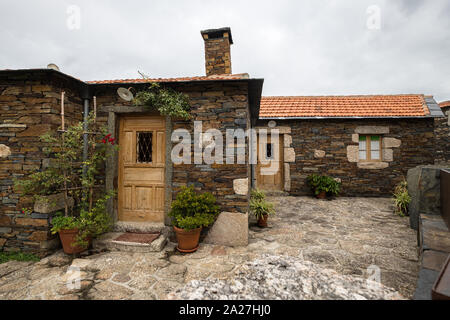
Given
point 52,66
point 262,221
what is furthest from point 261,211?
point 52,66

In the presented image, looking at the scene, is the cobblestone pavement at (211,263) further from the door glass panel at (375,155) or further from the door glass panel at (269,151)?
the door glass panel at (269,151)

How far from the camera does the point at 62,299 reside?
2.32 meters

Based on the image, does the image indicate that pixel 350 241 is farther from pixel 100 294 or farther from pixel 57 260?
pixel 57 260

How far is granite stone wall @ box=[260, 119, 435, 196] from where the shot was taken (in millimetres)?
7418

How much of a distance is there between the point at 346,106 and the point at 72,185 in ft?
30.2

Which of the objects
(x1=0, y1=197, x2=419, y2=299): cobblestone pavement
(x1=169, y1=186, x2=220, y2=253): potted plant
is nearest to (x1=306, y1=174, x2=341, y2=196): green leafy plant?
(x1=0, y1=197, x2=419, y2=299): cobblestone pavement

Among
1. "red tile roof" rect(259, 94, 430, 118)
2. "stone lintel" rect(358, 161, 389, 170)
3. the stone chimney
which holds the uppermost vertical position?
the stone chimney

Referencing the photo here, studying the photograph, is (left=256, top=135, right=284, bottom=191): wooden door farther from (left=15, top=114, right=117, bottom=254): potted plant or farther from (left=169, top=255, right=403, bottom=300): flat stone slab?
(left=15, top=114, right=117, bottom=254): potted plant

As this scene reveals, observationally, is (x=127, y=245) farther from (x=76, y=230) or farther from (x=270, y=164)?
(x=270, y=164)

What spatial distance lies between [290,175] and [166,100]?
577 centimetres

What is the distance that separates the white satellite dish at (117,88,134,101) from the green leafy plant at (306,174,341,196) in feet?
21.2

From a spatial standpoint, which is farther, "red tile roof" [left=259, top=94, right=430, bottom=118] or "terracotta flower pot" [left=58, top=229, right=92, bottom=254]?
"red tile roof" [left=259, top=94, right=430, bottom=118]

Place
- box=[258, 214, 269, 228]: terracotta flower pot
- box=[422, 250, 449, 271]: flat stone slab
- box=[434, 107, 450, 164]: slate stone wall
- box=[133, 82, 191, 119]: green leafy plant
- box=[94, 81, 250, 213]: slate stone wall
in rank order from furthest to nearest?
box=[434, 107, 450, 164]: slate stone wall
box=[258, 214, 269, 228]: terracotta flower pot
box=[94, 81, 250, 213]: slate stone wall
box=[133, 82, 191, 119]: green leafy plant
box=[422, 250, 449, 271]: flat stone slab
